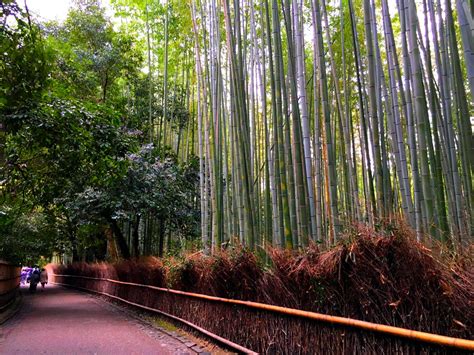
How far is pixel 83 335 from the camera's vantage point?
6.04 m

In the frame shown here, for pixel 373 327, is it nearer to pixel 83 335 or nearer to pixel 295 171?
pixel 295 171

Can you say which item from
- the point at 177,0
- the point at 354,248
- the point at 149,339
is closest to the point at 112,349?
the point at 149,339

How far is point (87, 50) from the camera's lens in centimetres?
1137

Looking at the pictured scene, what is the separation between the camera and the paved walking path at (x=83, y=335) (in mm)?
5004

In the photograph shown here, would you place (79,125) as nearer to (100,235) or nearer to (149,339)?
(149,339)

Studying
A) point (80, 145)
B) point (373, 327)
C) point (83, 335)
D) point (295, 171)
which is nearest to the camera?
point (373, 327)

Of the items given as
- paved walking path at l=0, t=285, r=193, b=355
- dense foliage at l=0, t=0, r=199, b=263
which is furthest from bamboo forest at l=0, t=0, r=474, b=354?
paved walking path at l=0, t=285, r=193, b=355

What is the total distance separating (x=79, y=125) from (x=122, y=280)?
17.3ft

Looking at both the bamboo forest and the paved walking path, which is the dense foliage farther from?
the paved walking path

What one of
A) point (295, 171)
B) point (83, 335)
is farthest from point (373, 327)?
point (83, 335)

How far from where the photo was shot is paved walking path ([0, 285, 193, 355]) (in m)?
5.00

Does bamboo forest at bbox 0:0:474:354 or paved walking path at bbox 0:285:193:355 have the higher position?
bamboo forest at bbox 0:0:474:354

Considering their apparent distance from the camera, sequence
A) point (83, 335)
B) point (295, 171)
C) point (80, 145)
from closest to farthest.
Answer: point (295, 171)
point (80, 145)
point (83, 335)

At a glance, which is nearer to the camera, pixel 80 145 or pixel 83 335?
pixel 80 145
